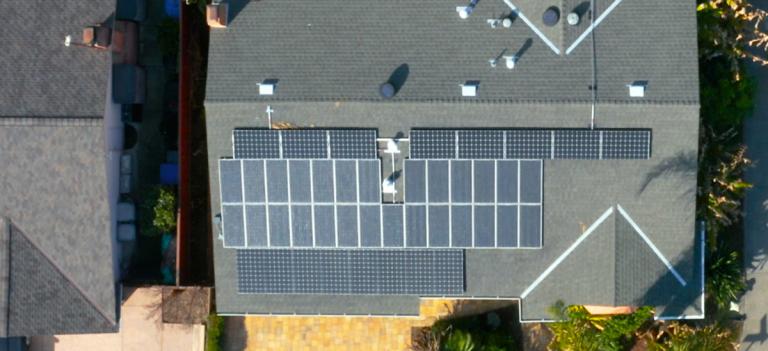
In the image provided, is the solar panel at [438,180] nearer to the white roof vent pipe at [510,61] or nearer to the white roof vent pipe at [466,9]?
the white roof vent pipe at [510,61]

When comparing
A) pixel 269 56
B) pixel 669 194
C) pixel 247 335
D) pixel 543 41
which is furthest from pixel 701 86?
pixel 247 335

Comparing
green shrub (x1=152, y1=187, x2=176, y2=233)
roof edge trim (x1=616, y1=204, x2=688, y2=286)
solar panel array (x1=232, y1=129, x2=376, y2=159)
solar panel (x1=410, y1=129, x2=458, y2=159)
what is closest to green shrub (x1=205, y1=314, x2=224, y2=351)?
green shrub (x1=152, y1=187, x2=176, y2=233)

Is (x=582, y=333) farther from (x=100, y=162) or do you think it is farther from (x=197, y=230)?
(x=100, y=162)

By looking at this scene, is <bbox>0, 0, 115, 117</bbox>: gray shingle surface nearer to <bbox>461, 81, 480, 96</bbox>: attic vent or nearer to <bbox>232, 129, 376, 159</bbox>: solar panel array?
<bbox>232, 129, 376, 159</bbox>: solar panel array

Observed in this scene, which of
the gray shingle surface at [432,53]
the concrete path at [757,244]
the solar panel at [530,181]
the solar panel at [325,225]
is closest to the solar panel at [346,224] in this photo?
the solar panel at [325,225]

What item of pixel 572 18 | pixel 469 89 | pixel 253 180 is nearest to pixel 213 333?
pixel 253 180

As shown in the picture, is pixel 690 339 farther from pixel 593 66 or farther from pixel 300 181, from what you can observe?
pixel 300 181
